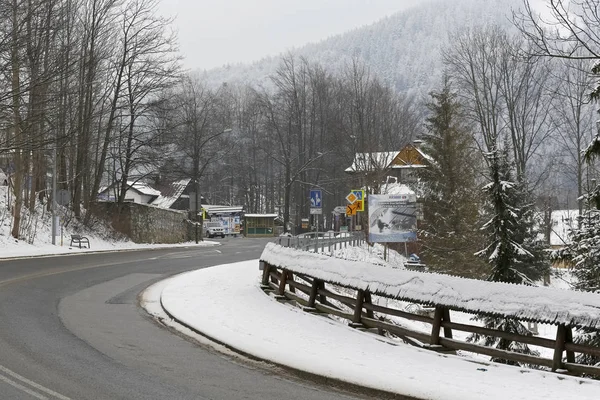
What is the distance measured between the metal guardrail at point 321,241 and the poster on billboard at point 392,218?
6.84 ft

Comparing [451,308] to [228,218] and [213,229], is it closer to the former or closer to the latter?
[213,229]

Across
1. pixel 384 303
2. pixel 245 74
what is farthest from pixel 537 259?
pixel 245 74

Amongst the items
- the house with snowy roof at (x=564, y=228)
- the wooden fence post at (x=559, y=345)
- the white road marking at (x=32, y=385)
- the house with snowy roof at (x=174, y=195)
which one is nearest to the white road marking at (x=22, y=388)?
the white road marking at (x=32, y=385)

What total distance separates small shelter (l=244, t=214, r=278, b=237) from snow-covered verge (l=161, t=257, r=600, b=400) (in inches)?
2833

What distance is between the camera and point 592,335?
600 inches

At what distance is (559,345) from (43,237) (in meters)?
32.6

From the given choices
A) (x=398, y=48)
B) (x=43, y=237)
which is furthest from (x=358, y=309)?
(x=398, y=48)

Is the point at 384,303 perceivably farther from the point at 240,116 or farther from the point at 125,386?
the point at 240,116

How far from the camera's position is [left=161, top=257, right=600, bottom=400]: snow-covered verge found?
755cm

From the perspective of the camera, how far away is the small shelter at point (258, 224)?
8700cm

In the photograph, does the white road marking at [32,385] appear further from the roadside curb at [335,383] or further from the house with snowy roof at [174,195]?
the house with snowy roof at [174,195]

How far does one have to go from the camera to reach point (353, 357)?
30.5 feet

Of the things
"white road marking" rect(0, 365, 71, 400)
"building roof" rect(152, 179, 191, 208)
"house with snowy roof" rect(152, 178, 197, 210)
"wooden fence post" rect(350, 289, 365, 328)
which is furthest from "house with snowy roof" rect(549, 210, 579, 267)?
"building roof" rect(152, 179, 191, 208)

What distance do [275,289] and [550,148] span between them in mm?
57707
